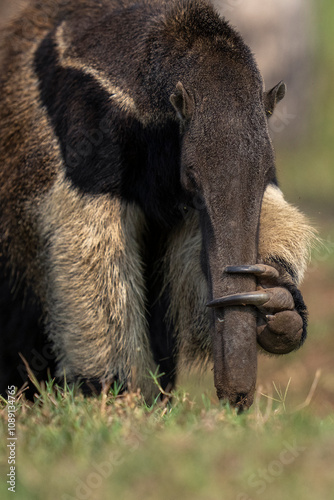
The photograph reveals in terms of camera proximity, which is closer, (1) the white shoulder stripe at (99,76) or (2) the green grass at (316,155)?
(1) the white shoulder stripe at (99,76)

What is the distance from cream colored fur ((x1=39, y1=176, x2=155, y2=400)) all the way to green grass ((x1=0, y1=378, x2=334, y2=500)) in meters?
1.47

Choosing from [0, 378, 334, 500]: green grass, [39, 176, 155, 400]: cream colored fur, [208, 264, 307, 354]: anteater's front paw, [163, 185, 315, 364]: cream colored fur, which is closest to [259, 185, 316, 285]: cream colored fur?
[163, 185, 315, 364]: cream colored fur

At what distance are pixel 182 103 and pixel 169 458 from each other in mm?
2044

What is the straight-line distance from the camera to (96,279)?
16.8 ft

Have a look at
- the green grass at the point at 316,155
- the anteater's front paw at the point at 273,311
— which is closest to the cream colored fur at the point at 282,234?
the anteater's front paw at the point at 273,311

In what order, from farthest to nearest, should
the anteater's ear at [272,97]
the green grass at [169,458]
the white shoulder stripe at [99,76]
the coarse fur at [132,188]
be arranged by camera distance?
the white shoulder stripe at [99,76], the anteater's ear at [272,97], the coarse fur at [132,188], the green grass at [169,458]

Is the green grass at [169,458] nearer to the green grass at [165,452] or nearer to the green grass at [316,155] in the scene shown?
the green grass at [165,452]

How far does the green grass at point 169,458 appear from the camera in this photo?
2.83 metres

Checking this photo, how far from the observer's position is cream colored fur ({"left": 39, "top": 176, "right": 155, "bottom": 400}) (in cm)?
505

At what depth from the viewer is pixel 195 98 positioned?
14.4 ft

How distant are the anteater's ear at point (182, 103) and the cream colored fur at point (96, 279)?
2.64 feet

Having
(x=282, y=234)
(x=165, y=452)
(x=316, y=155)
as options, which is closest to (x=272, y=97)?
(x=282, y=234)

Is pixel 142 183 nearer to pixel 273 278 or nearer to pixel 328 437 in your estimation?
pixel 273 278

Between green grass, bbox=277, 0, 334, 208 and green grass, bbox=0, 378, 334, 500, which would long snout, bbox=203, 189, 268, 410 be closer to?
green grass, bbox=0, 378, 334, 500
